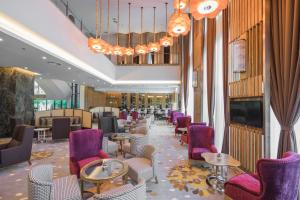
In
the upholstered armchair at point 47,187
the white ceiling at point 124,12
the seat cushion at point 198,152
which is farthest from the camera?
the white ceiling at point 124,12

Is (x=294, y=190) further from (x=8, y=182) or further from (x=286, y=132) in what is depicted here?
(x=8, y=182)

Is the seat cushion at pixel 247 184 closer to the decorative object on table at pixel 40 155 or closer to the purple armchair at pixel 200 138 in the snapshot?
the purple armchair at pixel 200 138

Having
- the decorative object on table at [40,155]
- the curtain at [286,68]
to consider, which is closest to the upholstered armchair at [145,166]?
the curtain at [286,68]

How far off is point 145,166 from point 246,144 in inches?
86.4

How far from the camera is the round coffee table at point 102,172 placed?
2809 millimetres

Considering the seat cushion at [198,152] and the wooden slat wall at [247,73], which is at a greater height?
the wooden slat wall at [247,73]

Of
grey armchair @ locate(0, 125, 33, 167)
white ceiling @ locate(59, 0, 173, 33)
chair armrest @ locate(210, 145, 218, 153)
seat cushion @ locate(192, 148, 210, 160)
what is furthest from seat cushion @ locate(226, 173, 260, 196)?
white ceiling @ locate(59, 0, 173, 33)

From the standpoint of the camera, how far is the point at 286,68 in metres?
3.10

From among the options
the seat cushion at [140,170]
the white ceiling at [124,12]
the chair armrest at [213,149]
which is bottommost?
the seat cushion at [140,170]

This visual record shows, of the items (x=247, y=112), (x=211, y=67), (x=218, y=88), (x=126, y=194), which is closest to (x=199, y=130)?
(x=247, y=112)

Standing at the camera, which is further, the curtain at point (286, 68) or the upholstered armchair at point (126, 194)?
the curtain at point (286, 68)

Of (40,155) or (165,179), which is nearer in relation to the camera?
(165,179)

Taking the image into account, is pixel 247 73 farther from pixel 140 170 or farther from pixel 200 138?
pixel 140 170

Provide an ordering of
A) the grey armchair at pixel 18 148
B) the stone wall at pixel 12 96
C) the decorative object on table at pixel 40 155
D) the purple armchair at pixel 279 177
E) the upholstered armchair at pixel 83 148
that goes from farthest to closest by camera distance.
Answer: the stone wall at pixel 12 96, the decorative object on table at pixel 40 155, the grey armchair at pixel 18 148, the upholstered armchair at pixel 83 148, the purple armchair at pixel 279 177
